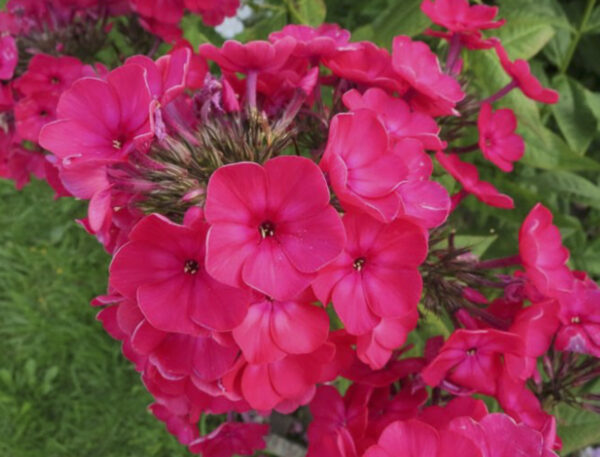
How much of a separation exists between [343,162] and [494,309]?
476 mm

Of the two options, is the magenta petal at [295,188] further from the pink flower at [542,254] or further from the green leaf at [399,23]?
the green leaf at [399,23]

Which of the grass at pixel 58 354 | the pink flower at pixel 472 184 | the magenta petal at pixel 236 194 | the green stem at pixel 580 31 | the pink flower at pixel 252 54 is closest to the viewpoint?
the magenta petal at pixel 236 194

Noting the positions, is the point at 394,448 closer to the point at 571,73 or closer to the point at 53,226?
the point at 571,73

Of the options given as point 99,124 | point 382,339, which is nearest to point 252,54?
point 99,124

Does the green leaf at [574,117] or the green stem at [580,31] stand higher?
the green stem at [580,31]

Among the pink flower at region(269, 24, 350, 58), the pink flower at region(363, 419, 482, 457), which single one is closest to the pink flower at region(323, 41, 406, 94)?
the pink flower at region(269, 24, 350, 58)

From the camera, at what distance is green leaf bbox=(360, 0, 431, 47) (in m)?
1.54

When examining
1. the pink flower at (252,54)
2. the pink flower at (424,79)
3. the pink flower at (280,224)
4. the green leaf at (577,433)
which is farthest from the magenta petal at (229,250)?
the green leaf at (577,433)

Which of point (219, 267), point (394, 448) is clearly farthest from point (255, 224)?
point (394, 448)

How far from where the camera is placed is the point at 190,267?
0.84 m

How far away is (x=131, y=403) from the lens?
2.29m

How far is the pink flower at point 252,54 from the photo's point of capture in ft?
3.16

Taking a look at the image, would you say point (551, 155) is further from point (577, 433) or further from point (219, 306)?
point (219, 306)

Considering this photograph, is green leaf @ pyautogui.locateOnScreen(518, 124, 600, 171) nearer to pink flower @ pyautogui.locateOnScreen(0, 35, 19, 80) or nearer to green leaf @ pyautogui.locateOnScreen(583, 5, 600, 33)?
green leaf @ pyautogui.locateOnScreen(583, 5, 600, 33)
